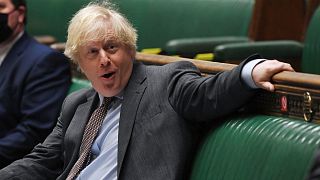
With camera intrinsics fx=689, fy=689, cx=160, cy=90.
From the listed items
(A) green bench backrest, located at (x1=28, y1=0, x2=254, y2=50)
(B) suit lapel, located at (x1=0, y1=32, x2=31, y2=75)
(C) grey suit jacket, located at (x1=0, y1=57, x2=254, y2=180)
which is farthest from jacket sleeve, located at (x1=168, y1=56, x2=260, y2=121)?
(A) green bench backrest, located at (x1=28, y1=0, x2=254, y2=50)

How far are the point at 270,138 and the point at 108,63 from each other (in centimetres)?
37

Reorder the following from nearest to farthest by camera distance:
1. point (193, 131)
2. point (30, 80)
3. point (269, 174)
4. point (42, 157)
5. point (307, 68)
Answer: point (269, 174) < point (193, 131) < point (42, 157) < point (30, 80) < point (307, 68)

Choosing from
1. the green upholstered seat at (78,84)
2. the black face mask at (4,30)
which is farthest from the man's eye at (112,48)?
the black face mask at (4,30)

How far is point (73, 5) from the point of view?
2.78 m

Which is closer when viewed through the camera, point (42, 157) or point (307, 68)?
point (42, 157)

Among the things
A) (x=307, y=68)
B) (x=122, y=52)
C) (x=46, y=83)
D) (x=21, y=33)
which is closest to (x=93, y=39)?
(x=122, y=52)

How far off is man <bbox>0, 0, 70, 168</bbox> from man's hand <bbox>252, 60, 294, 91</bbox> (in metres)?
0.83

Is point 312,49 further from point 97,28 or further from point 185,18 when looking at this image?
point 97,28

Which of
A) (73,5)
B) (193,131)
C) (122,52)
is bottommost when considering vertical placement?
Answer: (73,5)

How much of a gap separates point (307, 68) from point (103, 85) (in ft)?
3.02

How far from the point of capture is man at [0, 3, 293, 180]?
1.14 metres

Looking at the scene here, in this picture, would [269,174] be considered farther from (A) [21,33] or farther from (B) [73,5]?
(B) [73,5]

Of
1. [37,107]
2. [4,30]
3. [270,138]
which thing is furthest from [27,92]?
[270,138]

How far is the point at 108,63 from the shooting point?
1.29 m
